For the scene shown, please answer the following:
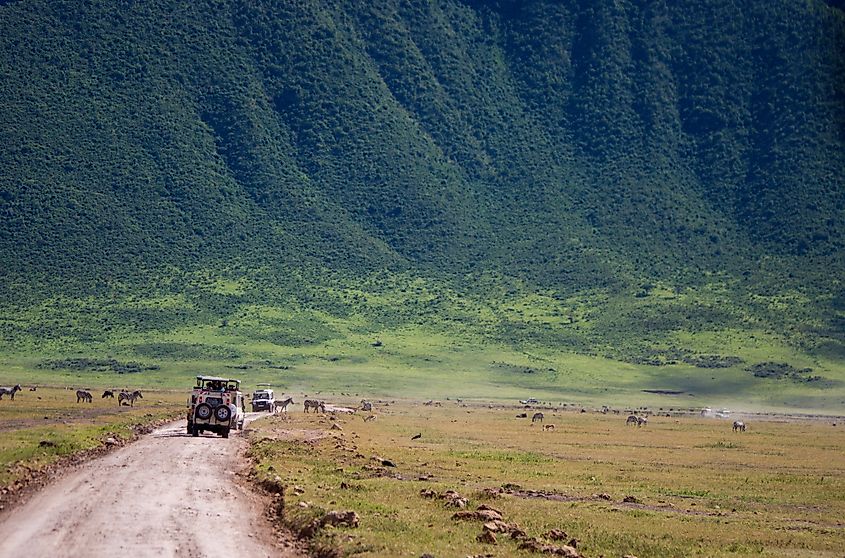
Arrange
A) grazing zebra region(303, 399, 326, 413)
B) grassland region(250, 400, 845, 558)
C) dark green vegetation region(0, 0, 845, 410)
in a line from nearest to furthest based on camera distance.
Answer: grassland region(250, 400, 845, 558) → grazing zebra region(303, 399, 326, 413) → dark green vegetation region(0, 0, 845, 410)

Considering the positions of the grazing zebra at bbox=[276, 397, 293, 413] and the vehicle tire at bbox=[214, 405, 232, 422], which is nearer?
the vehicle tire at bbox=[214, 405, 232, 422]

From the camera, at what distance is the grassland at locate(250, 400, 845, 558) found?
25.8 meters

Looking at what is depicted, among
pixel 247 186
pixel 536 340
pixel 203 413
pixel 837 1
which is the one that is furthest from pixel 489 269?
pixel 837 1

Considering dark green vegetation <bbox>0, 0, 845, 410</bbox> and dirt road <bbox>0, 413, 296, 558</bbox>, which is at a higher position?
dark green vegetation <bbox>0, 0, 845, 410</bbox>

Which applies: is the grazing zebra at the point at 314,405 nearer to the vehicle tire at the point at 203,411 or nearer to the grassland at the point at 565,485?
the grassland at the point at 565,485

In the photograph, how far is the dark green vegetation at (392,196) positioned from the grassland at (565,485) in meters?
64.8

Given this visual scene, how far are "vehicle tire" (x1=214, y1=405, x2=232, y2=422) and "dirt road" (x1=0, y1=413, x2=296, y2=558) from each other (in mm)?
10526

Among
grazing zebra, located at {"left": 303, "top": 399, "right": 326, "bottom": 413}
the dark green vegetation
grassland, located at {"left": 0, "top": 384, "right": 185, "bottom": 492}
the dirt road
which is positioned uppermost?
the dark green vegetation

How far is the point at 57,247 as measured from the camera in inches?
5709

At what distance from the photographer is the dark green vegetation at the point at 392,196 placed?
452 ft

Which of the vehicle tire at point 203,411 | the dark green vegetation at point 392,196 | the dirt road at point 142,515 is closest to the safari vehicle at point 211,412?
the vehicle tire at point 203,411

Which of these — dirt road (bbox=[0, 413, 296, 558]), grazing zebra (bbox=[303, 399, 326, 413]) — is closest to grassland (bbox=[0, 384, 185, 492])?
dirt road (bbox=[0, 413, 296, 558])

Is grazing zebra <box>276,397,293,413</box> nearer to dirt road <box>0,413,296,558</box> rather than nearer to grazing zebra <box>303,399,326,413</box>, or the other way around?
grazing zebra <box>303,399,326,413</box>

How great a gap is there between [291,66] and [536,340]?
2511 inches
